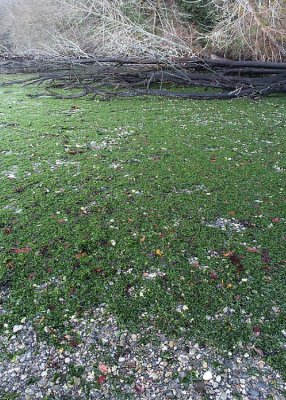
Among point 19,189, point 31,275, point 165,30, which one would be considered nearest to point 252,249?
point 31,275

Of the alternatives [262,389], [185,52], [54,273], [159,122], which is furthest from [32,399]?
[185,52]

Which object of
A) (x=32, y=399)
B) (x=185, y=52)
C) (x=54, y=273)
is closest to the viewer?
(x=32, y=399)

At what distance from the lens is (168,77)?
12.6 m

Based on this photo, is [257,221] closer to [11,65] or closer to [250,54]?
[250,54]

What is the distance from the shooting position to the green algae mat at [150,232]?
2.96 meters

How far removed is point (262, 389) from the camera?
2371 millimetres

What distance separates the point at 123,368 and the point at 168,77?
1151 cm

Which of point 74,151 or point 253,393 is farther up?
point 74,151

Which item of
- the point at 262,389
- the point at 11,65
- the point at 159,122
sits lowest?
the point at 262,389

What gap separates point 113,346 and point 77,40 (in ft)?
47.4

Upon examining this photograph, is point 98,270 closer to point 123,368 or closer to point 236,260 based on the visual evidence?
point 123,368

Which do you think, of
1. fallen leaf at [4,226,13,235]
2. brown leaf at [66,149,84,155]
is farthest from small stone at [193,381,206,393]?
brown leaf at [66,149,84,155]

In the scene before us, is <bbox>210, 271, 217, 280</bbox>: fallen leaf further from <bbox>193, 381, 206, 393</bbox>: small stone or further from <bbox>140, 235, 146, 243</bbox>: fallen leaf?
<bbox>193, 381, 206, 393</bbox>: small stone

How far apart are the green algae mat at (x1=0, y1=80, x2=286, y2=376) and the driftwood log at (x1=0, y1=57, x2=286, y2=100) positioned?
4650mm
